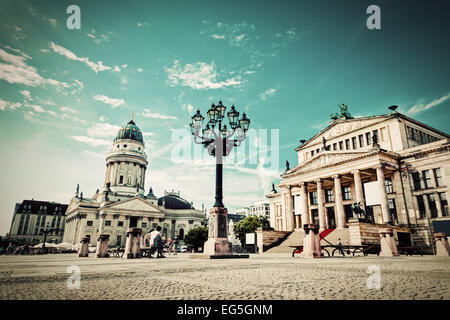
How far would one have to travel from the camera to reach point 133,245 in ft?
53.7

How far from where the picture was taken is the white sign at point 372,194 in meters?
29.9

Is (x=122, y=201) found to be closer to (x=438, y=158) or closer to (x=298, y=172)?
(x=298, y=172)

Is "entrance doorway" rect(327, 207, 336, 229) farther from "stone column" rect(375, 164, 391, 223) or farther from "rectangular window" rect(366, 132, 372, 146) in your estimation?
"stone column" rect(375, 164, 391, 223)

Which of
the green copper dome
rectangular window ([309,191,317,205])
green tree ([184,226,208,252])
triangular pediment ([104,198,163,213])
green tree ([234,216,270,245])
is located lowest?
green tree ([184,226,208,252])

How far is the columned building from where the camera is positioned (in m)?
28.7

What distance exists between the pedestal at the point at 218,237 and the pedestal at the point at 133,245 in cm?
549

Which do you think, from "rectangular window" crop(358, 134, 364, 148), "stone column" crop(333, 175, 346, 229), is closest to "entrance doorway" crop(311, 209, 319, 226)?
"stone column" crop(333, 175, 346, 229)

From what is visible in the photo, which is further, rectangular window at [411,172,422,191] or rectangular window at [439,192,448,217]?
rectangular window at [411,172,422,191]

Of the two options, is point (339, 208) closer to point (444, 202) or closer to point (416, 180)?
point (416, 180)

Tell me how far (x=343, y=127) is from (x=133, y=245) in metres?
37.8

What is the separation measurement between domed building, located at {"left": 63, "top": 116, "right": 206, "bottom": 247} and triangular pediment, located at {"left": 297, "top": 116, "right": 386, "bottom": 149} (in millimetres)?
54647

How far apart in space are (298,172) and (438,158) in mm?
16266

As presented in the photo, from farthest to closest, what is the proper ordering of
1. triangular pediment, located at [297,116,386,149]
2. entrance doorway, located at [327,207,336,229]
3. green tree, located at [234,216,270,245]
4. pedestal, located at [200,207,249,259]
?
green tree, located at [234,216,270,245], entrance doorway, located at [327,207,336,229], triangular pediment, located at [297,116,386,149], pedestal, located at [200,207,249,259]
